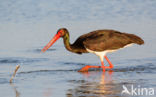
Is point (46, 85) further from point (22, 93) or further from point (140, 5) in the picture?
point (140, 5)

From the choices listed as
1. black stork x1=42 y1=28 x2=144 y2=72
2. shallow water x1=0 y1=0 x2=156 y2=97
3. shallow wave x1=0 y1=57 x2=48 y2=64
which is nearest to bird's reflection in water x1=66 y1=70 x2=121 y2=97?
shallow water x1=0 y1=0 x2=156 y2=97

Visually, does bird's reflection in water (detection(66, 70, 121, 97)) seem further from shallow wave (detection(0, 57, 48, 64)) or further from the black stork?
shallow wave (detection(0, 57, 48, 64))

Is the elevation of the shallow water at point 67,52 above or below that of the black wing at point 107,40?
below

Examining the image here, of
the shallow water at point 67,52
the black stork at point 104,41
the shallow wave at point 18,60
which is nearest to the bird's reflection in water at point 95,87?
the shallow water at point 67,52

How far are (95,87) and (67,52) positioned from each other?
157 inches

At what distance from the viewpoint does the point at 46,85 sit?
953 centimetres

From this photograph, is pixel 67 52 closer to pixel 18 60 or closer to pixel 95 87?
pixel 18 60

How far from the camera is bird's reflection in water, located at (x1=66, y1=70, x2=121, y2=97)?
8.73 meters

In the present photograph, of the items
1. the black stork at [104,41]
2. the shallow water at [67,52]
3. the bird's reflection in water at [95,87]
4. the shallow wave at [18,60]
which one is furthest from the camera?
the shallow wave at [18,60]

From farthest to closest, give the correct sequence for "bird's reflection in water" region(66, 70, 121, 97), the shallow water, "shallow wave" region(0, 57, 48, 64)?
1. "shallow wave" region(0, 57, 48, 64)
2. the shallow water
3. "bird's reflection in water" region(66, 70, 121, 97)

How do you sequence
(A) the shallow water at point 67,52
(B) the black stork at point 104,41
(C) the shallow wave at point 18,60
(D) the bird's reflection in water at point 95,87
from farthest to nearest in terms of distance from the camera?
1. (C) the shallow wave at point 18,60
2. (B) the black stork at point 104,41
3. (A) the shallow water at point 67,52
4. (D) the bird's reflection in water at point 95,87

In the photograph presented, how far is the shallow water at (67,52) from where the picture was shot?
30.8ft

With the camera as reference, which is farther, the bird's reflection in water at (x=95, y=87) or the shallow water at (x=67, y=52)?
the shallow water at (x=67, y=52)

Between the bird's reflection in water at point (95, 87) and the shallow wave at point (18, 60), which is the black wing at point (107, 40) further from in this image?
the shallow wave at point (18, 60)
